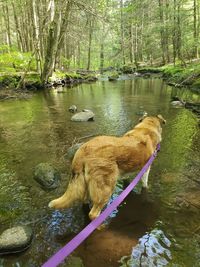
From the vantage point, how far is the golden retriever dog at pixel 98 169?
2.81m

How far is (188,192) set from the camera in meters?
3.98

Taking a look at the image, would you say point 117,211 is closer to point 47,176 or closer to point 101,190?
point 101,190

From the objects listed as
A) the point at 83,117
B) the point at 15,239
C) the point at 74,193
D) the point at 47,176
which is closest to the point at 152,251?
the point at 74,193

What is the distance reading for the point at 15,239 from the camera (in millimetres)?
2756

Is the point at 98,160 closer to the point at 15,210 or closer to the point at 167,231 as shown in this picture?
the point at 167,231

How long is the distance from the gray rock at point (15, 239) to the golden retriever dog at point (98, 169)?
52cm

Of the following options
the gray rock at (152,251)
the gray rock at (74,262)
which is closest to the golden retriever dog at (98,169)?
the gray rock at (74,262)

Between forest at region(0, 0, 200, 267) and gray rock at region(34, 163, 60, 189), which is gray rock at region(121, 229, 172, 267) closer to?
forest at region(0, 0, 200, 267)

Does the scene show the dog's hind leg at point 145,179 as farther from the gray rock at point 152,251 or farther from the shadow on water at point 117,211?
the gray rock at point 152,251

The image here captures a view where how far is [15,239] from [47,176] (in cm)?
157

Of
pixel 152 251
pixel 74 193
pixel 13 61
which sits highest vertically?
pixel 13 61

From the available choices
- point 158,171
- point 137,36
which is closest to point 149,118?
point 158,171

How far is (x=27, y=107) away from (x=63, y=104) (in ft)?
5.49

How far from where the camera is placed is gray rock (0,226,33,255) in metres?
2.71
